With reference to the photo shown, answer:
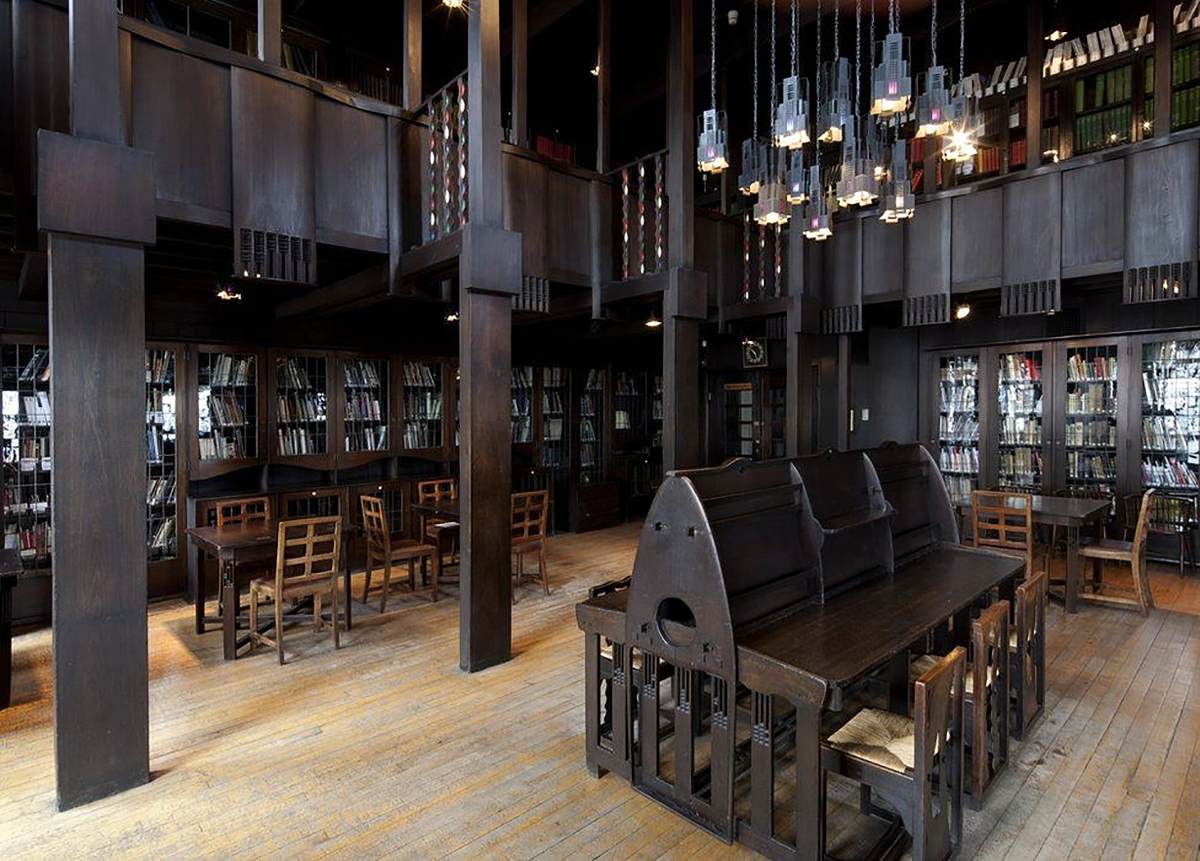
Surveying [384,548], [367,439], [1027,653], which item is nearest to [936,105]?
[1027,653]

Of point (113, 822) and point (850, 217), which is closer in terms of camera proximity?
point (113, 822)

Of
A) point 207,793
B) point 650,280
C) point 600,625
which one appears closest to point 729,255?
point 650,280

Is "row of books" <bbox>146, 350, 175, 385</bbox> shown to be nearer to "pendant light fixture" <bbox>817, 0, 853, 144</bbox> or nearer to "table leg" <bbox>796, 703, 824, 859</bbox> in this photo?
"pendant light fixture" <bbox>817, 0, 853, 144</bbox>

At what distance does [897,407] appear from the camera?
793 cm

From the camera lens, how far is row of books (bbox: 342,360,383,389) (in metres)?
6.56

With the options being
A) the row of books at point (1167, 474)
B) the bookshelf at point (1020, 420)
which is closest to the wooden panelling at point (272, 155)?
the bookshelf at point (1020, 420)

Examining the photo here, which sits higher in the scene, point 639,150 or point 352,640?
point 639,150

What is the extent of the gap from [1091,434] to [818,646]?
6158 mm

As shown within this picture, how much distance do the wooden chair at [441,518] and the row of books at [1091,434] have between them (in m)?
6.22

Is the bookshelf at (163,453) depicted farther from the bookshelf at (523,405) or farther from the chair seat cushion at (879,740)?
the chair seat cushion at (879,740)

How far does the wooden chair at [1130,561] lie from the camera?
464 cm

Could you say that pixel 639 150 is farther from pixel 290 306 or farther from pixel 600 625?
pixel 600 625

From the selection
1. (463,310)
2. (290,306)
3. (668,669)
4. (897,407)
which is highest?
(290,306)

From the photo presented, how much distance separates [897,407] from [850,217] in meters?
2.66
